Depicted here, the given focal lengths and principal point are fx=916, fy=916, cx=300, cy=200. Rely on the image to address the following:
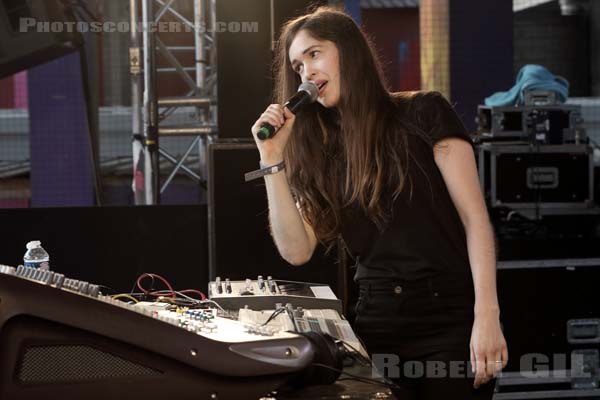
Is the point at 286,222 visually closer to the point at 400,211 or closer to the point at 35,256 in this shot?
the point at 400,211

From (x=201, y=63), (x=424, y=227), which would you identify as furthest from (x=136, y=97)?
(x=424, y=227)

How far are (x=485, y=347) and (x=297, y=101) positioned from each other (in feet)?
1.91

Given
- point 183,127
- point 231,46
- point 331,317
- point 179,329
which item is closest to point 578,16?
point 183,127

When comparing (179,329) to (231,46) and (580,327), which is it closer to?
(231,46)

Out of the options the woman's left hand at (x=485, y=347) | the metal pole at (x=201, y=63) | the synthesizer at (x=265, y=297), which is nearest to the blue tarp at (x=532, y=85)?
the metal pole at (x=201, y=63)

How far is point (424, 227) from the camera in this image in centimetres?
179

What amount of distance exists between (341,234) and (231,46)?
1597 millimetres

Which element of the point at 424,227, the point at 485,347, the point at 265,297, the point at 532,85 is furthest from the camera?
the point at 532,85

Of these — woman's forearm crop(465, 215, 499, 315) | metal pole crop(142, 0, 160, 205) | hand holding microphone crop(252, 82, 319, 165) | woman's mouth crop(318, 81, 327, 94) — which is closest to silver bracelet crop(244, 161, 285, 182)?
hand holding microphone crop(252, 82, 319, 165)

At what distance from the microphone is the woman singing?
0.02 metres

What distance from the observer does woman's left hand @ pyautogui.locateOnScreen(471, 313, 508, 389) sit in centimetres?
168

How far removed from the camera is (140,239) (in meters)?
3.28

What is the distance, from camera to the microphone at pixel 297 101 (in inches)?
69.3

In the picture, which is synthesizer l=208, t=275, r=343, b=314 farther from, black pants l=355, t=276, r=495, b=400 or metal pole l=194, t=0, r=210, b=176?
metal pole l=194, t=0, r=210, b=176
